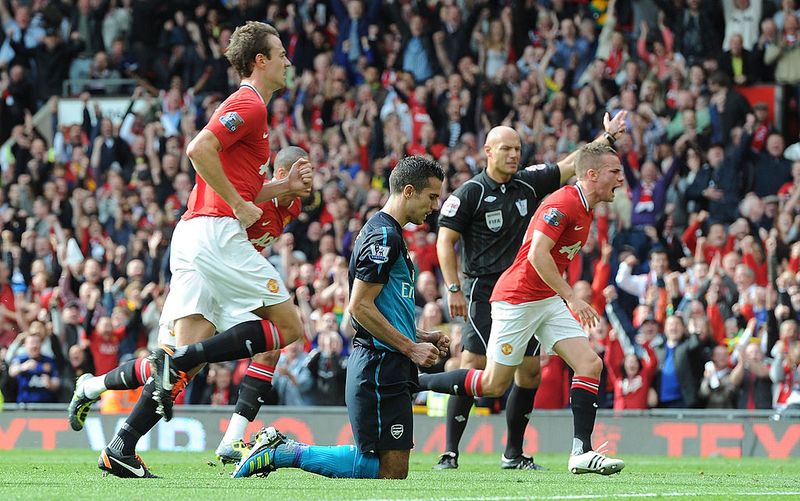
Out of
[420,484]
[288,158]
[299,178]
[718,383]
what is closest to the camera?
[420,484]

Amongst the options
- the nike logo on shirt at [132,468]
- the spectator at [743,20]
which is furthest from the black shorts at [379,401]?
the spectator at [743,20]

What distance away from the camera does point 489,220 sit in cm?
1105

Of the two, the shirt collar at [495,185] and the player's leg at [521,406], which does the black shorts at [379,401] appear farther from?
the shirt collar at [495,185]

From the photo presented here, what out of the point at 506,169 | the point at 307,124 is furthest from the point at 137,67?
the point at 506,169

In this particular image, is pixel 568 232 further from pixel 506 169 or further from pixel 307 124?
pixel 307 124

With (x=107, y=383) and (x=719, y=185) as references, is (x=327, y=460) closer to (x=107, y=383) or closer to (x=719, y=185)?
(x=107, y=383)

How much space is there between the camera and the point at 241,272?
8.51 metres

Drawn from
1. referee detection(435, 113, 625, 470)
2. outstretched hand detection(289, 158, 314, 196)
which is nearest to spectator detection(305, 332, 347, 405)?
referee detection(435, 113, 625, 470)

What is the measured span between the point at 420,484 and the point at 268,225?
2519 mm

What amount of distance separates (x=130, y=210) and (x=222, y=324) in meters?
12.9

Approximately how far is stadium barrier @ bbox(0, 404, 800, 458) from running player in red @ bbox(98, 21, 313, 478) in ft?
22.2

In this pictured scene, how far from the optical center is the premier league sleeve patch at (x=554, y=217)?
32.0 ft

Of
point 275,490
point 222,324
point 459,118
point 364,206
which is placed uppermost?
point 459,118

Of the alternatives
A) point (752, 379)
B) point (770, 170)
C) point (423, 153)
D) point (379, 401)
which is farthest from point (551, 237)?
point (423, 153)
